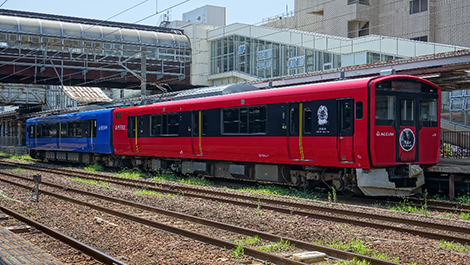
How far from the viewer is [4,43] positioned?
120 ft

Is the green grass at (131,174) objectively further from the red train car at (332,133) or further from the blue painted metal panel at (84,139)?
the red train car at (332,133)

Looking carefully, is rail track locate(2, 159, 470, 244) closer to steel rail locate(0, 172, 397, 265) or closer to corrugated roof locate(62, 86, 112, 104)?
steel rail locate(0, 172, 397, 265)

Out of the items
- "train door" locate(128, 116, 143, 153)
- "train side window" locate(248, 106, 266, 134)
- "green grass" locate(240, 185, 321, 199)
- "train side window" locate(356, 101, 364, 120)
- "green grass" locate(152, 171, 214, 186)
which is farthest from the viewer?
"train door" locate(128, 116, 143, 153)

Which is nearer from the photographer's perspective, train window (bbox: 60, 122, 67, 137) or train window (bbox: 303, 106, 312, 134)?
train window (bbox: 303, 106, 312, 134)

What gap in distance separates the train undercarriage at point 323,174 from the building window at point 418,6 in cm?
3319

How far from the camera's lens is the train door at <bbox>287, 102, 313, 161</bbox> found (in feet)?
46.6

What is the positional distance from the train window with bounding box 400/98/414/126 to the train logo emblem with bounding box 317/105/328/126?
1.79 m

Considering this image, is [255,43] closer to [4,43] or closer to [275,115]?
[4,43]

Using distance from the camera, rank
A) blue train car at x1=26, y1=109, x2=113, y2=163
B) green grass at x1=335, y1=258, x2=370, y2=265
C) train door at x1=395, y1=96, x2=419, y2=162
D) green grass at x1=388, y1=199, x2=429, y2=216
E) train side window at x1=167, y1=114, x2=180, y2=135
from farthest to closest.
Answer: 1. blue train car at x1=26, y1=109, x2=113, y2=163
2. train side window at x1=167, y1=114, x2=180, y2=135
3. train door at x1=395, y1=96, x2=419, y2=162
4. green grass at x1=388, y1=199, x2=429, y2=216
5. green grass at x1=335, y1=258, x2=370, y2=265

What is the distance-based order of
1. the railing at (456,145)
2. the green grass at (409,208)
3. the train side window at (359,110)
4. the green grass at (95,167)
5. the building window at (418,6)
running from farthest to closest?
the building window at (418,6)
the green grass at (95,167)
the railing at (456,145)
the train side window at (359,110)
the green grass at (409,208)

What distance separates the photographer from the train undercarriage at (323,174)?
13.0 metres

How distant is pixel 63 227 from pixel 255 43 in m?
31.9

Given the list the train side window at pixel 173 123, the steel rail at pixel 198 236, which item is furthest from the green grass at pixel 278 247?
the train side window at pixel 173 123

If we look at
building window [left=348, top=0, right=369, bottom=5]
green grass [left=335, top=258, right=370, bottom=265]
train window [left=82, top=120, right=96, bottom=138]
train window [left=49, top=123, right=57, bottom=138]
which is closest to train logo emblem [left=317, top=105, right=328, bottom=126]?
green grass [left=335, top=258, right=370, bottom=265]
